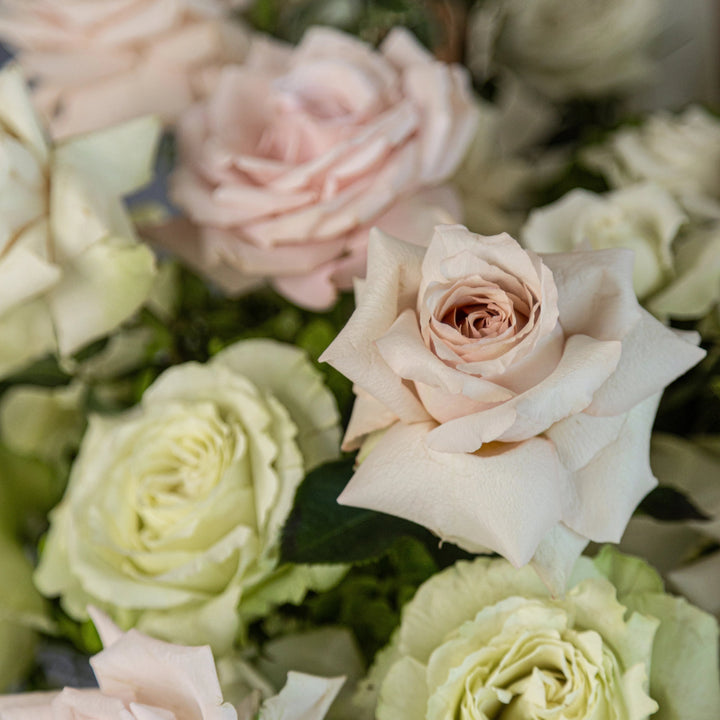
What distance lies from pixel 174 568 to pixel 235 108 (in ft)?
0.79

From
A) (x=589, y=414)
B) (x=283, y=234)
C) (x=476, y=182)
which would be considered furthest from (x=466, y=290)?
(x=476, y=182)

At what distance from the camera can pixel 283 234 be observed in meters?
0.39

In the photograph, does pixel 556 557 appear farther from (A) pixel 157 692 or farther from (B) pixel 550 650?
(A) pixel 157 692

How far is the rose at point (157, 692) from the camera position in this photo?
0.26m

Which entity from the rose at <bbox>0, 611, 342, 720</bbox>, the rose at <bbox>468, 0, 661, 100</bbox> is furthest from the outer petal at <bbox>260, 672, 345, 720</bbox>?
the rose at <bbox>468, 0, 661, 100</bbox>

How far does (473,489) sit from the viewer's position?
247 millimetres

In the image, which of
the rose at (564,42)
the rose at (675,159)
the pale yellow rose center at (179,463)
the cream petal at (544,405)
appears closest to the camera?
the cream petal at (544,405)

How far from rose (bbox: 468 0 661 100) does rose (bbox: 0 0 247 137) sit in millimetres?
247

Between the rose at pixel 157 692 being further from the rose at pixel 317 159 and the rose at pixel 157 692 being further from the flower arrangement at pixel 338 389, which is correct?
the rose at pixel 317 159

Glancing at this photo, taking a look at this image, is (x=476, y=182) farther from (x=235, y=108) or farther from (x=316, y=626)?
(x=316, y=626)

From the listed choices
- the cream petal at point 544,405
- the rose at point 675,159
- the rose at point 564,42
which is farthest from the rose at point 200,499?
the rose at point 564,42

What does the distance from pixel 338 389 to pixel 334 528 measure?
8 cm

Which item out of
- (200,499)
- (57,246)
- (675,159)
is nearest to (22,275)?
(57,246)

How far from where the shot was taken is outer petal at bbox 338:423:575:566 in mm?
243
